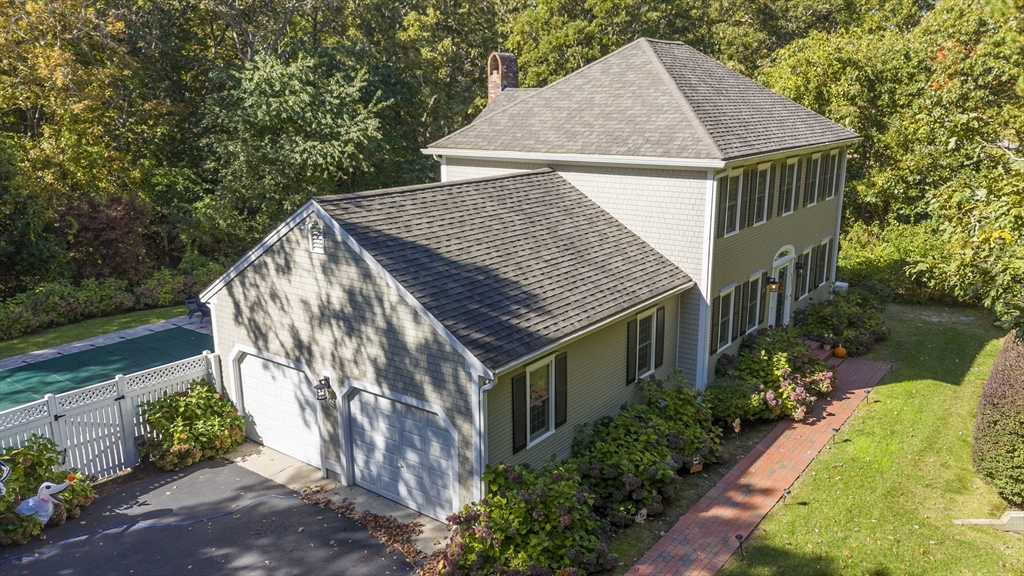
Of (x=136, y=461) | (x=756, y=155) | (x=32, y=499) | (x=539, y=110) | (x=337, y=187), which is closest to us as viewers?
(x=32, y=499)

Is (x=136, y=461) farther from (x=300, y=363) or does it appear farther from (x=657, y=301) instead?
(x=657, y=301)

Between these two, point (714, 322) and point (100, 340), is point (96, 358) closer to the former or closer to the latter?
point (100, 340)

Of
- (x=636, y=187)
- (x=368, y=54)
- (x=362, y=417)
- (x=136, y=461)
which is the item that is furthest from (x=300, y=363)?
(x=368, y=54)

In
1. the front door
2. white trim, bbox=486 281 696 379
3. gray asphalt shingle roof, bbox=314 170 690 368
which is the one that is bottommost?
the front door

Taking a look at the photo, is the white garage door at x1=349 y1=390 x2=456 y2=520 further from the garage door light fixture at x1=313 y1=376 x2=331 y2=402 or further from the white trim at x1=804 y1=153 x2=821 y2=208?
the white trim at x1=804 y1=153 x2=821 y2=208

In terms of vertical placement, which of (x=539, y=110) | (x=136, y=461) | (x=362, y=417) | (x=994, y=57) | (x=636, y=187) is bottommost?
(x=136, y=461)

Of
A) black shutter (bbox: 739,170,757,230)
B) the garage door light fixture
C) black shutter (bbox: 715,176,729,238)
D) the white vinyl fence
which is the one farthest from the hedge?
black shutter (bbox: 739,170,757,230)
